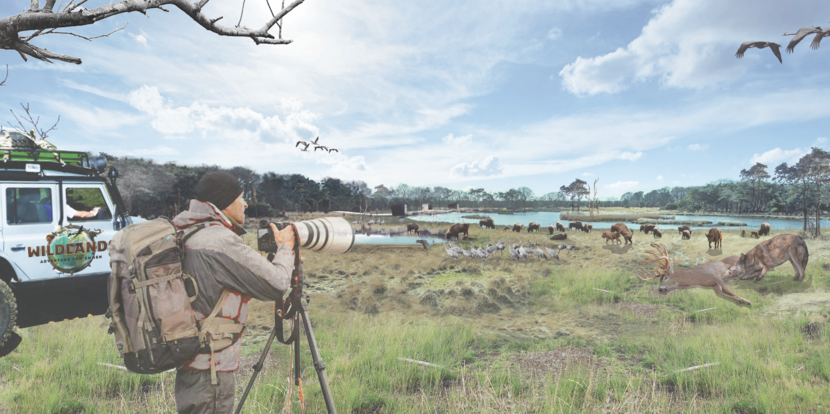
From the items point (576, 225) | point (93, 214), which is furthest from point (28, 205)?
point (576, 225)

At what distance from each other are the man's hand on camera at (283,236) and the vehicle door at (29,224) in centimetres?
489

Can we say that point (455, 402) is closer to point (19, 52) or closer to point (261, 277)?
point (261, 277)

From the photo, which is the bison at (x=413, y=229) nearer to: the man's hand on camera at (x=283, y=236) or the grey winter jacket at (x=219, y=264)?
the man's hand on camera at (x=283, y=236)

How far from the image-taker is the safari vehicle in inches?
192

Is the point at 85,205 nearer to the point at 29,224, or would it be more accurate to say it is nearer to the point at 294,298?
the point at 29,224

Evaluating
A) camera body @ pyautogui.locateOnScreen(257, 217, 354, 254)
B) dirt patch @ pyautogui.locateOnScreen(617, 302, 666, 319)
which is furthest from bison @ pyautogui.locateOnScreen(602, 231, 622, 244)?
camera body @ pyautogui.locateOnScreen(257, 217, 354, 254)

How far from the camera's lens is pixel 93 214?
231 inches

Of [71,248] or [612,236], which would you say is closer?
[71,248]

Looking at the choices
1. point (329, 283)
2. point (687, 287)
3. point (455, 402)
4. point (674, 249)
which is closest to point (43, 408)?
point (455, 402)

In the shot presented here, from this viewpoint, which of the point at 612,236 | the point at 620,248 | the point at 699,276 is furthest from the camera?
the point at 612,236

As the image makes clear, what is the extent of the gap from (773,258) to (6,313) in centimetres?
1330

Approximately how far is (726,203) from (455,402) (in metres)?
27.5

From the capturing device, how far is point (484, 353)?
5.92 m

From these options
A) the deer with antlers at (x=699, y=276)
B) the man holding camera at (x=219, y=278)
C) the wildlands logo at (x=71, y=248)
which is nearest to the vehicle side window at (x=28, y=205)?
the wildlands logo at (x=71, y=248)
